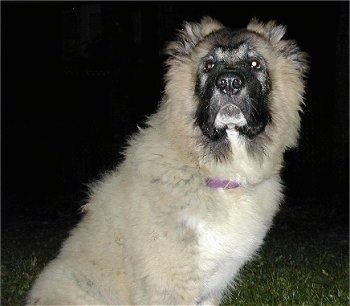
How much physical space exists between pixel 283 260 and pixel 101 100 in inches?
390

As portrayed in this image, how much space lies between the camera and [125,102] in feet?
50.3

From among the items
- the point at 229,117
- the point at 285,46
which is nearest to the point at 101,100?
the point at 285,46

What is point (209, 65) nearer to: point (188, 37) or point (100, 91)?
point (188, 37)

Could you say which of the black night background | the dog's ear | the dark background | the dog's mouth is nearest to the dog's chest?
the dog's mouth

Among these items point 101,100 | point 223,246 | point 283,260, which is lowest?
point 101,100

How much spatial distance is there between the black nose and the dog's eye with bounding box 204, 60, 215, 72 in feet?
0.63

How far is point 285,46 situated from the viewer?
5.51m

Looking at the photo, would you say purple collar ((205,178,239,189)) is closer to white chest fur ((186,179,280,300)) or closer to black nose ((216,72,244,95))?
white chest fur ((186,179,280,300))

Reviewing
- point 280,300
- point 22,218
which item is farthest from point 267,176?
point 22,218

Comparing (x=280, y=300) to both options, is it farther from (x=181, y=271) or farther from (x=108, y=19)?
(x=108, y=19)

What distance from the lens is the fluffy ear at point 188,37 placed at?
17.9 feet

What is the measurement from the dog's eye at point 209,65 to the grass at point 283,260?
2328mm

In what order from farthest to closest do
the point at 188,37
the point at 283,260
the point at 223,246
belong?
the point at 283,260 → the point at 188,37 → the point at 223,246

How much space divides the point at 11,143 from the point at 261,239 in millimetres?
13806
